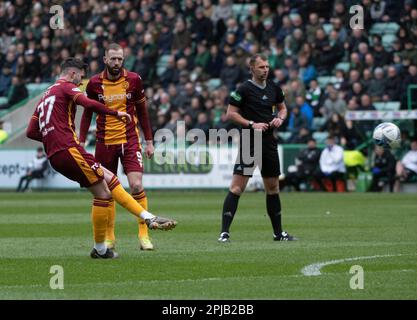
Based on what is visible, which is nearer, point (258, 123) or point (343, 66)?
point (258, 123)

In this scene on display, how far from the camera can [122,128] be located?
13000 millimetres

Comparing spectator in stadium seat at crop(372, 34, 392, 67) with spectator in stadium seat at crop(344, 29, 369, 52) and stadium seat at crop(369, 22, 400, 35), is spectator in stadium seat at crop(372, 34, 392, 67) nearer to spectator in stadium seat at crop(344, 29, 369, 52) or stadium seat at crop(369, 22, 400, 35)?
spectator in stadium seat at crop(344, 29, 369, 52)

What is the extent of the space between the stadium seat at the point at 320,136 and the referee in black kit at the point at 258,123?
55.3 feet

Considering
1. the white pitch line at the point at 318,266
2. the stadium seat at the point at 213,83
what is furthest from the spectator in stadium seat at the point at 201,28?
the white pitch line at the point at 318,266

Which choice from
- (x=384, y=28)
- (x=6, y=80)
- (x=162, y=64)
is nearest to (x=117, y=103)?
(x=384, y=28)

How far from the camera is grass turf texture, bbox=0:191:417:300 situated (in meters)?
8.89

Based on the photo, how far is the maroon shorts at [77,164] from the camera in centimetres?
1134

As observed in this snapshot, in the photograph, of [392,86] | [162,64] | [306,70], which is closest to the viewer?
[392,86]

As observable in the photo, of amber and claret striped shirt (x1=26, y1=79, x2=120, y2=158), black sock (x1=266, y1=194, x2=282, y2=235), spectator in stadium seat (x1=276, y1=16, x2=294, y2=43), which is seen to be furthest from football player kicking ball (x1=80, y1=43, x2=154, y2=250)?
spectator in stadium seat (x1=276, y1=16, x2=294, y2=43)

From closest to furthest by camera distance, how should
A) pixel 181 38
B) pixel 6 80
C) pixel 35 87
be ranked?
pixel 181 38, pixel 35 87, pixel 6 80

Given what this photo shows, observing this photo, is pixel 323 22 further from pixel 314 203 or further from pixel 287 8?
pixel 314 203

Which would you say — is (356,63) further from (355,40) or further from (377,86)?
(355,40)

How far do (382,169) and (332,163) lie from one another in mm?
1346

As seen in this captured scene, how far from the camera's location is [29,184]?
3250 centimetres
